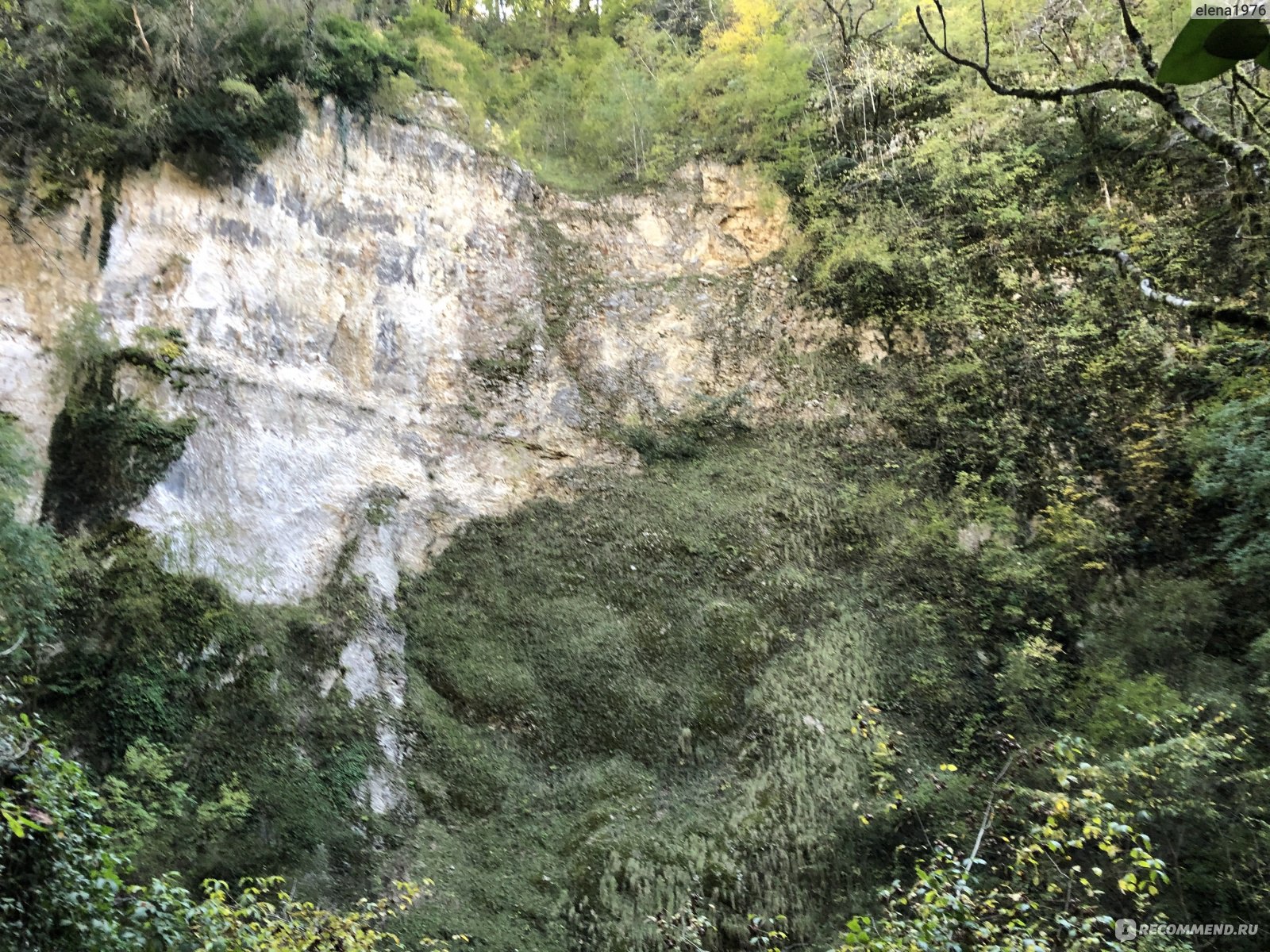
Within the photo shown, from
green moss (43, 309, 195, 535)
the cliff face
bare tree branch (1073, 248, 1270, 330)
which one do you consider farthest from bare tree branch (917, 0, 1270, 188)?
green moss (43, 309, 195, 535)

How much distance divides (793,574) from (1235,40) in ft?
32.5

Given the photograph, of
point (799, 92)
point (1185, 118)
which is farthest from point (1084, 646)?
point (799, 92)

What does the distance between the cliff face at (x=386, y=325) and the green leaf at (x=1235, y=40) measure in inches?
396

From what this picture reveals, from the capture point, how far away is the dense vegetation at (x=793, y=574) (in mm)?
7367

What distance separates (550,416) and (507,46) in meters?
10.7

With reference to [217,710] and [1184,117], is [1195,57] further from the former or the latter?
[217,710]

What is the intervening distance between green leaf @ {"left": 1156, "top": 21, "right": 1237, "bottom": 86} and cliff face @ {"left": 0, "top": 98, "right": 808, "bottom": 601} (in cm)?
1002

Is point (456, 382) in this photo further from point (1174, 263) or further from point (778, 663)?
point (1174, 263)

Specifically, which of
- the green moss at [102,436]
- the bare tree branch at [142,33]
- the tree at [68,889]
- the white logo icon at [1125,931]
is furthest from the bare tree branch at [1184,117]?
the bare tree branch at [142,33]

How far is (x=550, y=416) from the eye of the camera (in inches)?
478

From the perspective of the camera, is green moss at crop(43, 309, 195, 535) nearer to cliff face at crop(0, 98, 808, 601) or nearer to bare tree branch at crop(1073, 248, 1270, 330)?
cliff face at crop(0, 98, 808, 601)

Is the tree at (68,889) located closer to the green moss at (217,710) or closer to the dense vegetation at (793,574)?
the dense vegetation at (793,574)

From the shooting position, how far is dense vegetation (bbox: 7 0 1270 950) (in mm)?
7367

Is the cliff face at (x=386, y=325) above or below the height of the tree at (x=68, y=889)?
above
